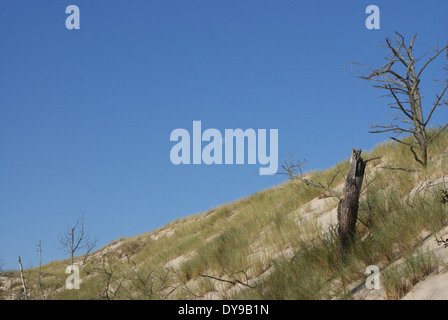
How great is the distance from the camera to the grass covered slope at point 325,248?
4773 mm

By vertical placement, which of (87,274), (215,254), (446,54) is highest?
(446,54)

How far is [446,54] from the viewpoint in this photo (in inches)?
382

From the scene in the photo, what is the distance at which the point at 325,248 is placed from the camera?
19.3 feet

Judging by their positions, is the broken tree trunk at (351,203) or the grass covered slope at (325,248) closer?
the grass covered slope at (325,248)

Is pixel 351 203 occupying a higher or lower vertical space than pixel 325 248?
higher

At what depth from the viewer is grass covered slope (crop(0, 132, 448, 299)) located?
4.77 meters

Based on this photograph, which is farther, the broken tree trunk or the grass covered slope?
the broken tree trunk

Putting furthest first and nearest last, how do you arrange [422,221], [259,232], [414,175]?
[259,232]
[414,175]
[422,221]

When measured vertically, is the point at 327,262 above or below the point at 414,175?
below
